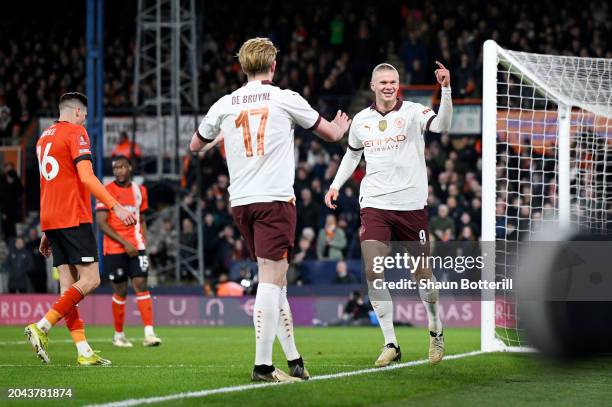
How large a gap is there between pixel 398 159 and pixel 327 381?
248 cm

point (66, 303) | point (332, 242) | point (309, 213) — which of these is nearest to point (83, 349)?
point (66, 303)

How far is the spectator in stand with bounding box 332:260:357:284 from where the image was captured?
20.8m

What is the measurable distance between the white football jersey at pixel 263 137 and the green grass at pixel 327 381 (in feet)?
4.38

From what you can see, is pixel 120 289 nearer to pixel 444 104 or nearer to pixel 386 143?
pixel 386 143

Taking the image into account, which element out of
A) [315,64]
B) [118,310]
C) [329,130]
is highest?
[315,64]

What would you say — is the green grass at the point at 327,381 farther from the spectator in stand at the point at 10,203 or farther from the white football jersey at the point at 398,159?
the spectator in stand at the point at 10,203

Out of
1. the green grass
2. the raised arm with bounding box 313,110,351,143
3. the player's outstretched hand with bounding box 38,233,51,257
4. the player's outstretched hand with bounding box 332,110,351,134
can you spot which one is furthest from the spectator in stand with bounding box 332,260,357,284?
the raised arm with bounding box 313,110,351,143

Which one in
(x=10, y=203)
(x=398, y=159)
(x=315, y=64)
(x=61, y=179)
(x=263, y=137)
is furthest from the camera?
(x=315, y=64)

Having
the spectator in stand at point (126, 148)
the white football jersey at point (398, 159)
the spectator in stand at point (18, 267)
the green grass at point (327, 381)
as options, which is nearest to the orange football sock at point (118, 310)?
the green grass at point (327, 381)

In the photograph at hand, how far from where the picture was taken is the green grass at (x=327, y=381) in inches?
264

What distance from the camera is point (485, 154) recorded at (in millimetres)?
10812

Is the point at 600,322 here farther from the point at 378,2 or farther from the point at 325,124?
the point at 378,2

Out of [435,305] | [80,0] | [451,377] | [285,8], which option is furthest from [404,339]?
[80,0]

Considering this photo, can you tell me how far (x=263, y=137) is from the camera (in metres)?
7.37
